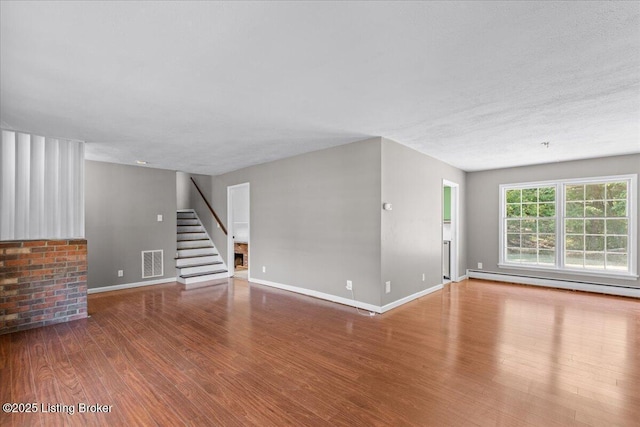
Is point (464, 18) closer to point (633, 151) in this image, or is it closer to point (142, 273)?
point (633, 151)

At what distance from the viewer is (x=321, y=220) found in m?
4.86

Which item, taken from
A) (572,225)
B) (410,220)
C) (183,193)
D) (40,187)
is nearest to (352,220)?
(410,220)

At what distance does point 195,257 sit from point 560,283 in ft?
25.9

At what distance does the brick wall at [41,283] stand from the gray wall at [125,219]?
1634 mm

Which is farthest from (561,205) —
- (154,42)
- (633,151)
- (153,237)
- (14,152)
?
(14,152)

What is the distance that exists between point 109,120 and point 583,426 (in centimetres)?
510

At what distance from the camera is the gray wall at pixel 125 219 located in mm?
5504

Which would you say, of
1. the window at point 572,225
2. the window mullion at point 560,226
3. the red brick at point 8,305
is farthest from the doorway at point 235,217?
the window mullion at point 560,226

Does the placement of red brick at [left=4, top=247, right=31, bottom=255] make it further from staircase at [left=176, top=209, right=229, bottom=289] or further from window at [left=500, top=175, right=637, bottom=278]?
window at [left=500, top=175, right=637, bottom=278]

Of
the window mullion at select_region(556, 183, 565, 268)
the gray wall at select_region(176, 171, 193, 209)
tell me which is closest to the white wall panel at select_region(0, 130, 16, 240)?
the gray wall at select_region(176, 171, 193, 209)

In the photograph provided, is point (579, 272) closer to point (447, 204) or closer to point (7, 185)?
point (447, 204)

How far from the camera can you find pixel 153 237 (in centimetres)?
625

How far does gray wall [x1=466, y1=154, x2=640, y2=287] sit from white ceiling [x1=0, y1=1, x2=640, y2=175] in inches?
67.9

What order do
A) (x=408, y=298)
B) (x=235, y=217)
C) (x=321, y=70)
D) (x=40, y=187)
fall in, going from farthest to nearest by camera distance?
(x=235, y=217) < (x=408, y=298) < (x=40, y=187) < (x=321, y=70)
